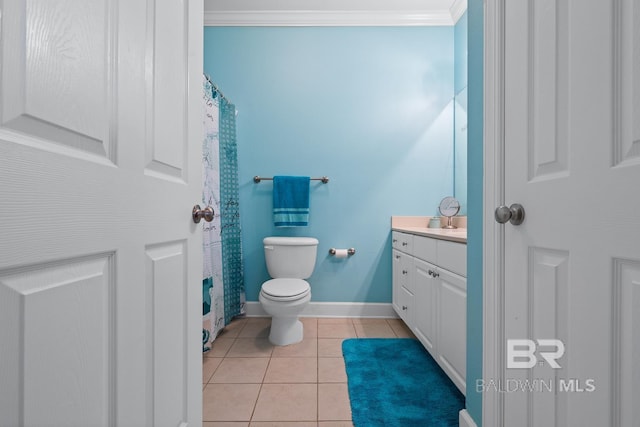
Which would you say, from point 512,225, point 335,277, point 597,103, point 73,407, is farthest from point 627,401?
point 335,277

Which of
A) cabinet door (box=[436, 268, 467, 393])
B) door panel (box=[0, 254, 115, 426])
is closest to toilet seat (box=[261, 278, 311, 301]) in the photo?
cabinet door (box=[436, 268, 467, 393])

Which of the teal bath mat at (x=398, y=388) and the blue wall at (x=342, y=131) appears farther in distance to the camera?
the blue wall at (x=342, y=131)

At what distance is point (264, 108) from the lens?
2287 mm

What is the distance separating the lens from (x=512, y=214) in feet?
2.30

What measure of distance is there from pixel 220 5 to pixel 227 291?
2289 millimetres

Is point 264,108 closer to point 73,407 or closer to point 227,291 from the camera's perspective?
point 227,291

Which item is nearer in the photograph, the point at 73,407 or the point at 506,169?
the point at 73,407

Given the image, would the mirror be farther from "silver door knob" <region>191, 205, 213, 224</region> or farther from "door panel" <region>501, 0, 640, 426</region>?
"silver door knob" <region>191, 205, 213, 224</region>

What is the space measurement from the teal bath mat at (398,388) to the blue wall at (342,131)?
67 cm

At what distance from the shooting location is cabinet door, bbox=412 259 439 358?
1436 millimetres

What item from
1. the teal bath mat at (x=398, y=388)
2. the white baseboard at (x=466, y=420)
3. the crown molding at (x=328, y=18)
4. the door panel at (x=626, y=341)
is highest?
the crown molding at (x=328, y=18)

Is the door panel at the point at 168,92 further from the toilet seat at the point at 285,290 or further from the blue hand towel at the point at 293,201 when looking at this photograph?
the blue hand towel at the point at 293,201

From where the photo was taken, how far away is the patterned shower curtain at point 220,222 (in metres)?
1.71

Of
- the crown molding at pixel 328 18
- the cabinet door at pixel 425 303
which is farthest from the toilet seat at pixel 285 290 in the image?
the crown molding at pixel 328 18
